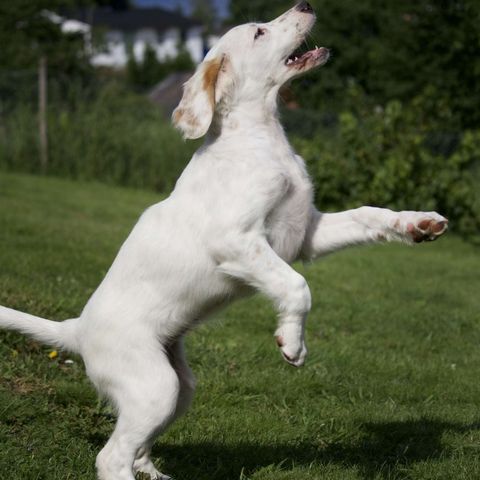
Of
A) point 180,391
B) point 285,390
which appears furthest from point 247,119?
point 285,390

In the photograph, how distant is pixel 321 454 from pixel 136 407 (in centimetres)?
113

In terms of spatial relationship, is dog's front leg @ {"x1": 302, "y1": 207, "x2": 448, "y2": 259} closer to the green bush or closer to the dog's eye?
the dog's eye

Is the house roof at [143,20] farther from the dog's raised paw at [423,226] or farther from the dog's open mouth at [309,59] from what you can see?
the dog's raised paw at [423,226]

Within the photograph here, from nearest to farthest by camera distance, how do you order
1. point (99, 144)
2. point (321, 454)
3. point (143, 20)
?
point (321, 454) < point (99, 144) < point (143, 20)

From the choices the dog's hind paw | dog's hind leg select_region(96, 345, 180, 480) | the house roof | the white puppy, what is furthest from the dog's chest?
the house roof

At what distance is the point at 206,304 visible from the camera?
12.1ft

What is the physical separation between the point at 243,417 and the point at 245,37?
187cm

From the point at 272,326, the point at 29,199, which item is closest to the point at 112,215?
the point at 29,199

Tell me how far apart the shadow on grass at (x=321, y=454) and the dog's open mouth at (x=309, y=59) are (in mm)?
1773

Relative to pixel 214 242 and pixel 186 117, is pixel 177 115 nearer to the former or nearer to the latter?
pixel 186 117

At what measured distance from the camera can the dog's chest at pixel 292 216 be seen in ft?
12.2

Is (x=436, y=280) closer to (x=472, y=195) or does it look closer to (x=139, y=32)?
(x=472, y=195)

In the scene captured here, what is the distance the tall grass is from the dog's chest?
11.2 meters

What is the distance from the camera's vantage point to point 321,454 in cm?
412
